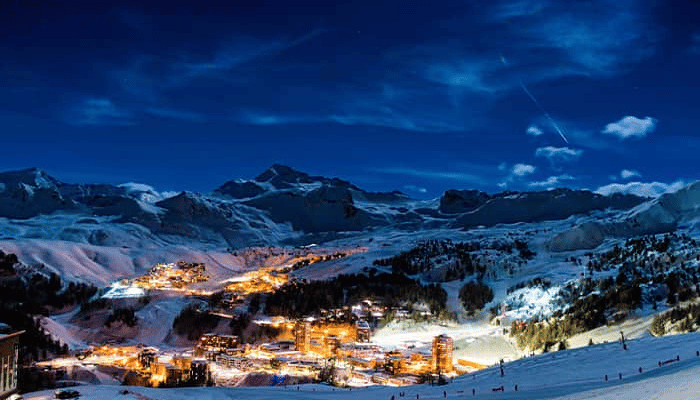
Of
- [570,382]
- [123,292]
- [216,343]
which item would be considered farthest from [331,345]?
[123,292]

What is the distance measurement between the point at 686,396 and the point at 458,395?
13.1 metres

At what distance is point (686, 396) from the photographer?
17125 mm

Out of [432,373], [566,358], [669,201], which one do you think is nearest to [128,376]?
[432,373]

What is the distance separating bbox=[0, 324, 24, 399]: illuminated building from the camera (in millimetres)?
22125

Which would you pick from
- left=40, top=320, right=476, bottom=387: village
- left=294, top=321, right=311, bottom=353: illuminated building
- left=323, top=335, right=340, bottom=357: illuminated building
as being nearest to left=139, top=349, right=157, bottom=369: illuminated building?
left=40, top=320, right=476, bottom=387: village

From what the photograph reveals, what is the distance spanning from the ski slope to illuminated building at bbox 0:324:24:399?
22.0 ft

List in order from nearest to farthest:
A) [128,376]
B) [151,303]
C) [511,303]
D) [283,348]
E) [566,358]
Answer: [566,358] < [128,376] < [283,348] < [511,303] < [151,303]

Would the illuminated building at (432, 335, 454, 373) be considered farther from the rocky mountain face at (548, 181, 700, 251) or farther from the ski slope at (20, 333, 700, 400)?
the rocky mountain face at (548, 181, 700, 251)

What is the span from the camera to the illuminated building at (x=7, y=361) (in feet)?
72.6

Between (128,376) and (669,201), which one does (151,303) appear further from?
(669,201)

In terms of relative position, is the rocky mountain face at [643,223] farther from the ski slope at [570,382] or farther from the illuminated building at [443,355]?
the ski slope at [570,382]

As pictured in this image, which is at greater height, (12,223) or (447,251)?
(12,223)

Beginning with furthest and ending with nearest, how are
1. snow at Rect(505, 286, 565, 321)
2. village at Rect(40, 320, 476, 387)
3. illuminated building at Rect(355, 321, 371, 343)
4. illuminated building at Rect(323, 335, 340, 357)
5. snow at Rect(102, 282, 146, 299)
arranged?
snow at Rect(102, 282, 146, 299) < illuminated building at Rect(355, 321, 371, 343) < snow at Rect(505, 286, 565, 321) < illuminated building at Rect(323, 335, 340, 357) < village at Rect(40, 320, 476, 387)

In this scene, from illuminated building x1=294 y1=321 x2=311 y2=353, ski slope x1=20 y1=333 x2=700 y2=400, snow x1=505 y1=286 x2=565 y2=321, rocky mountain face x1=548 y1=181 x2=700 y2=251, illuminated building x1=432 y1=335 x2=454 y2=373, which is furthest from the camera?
rocky mountain face x1=548 y1=181 x2=700 y2=251
